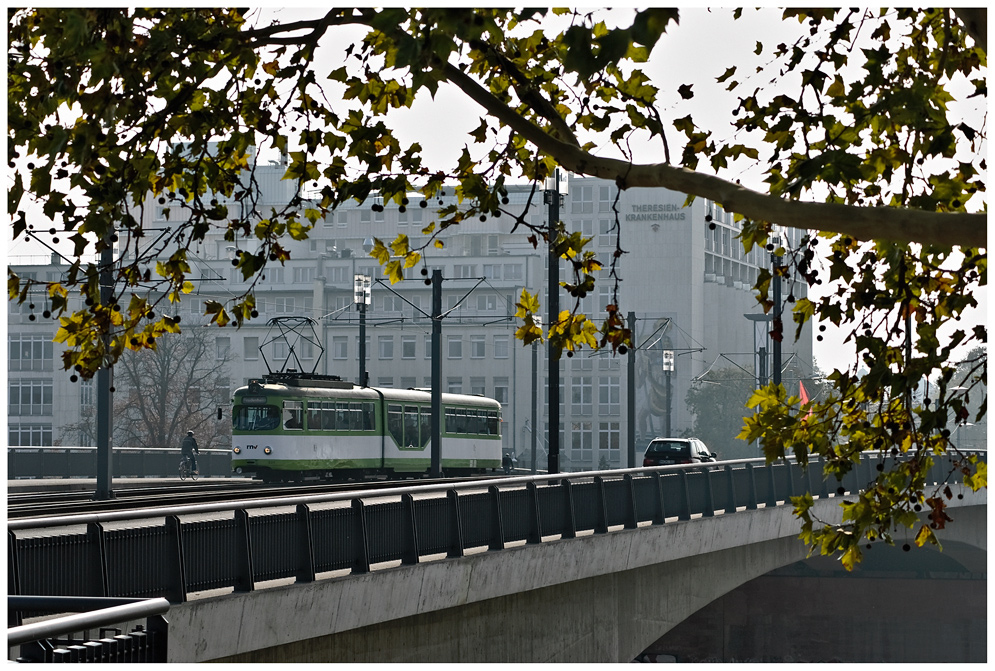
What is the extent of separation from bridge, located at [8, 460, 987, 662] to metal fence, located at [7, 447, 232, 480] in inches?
1003

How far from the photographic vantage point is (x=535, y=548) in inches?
750

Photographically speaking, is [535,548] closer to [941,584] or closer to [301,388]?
[301,388]

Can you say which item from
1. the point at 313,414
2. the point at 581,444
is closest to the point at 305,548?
the point at 313,414

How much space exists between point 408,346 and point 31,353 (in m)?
26.0

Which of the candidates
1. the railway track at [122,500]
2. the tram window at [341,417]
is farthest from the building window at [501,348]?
the railway track at [122,500]

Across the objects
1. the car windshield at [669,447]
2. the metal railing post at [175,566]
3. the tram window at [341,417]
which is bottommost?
the car windshield at [669,447]

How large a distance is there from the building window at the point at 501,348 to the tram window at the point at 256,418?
69.5 metres

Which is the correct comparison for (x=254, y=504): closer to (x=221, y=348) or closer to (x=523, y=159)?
(x=523, y=159)

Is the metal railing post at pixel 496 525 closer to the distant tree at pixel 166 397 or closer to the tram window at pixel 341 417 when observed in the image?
the tram window at pixel 341 417

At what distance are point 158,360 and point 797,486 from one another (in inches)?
2012

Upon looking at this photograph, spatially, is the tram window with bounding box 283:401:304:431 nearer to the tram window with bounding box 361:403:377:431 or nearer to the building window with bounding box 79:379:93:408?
the tram window with bounding box 361:403:377:431

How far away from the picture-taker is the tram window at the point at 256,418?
4006 cm

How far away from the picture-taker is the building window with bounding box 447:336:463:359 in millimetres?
112312

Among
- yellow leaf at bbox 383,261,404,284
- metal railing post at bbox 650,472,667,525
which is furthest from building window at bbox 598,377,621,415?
yellow leaf at bbox 383,261,404,284
